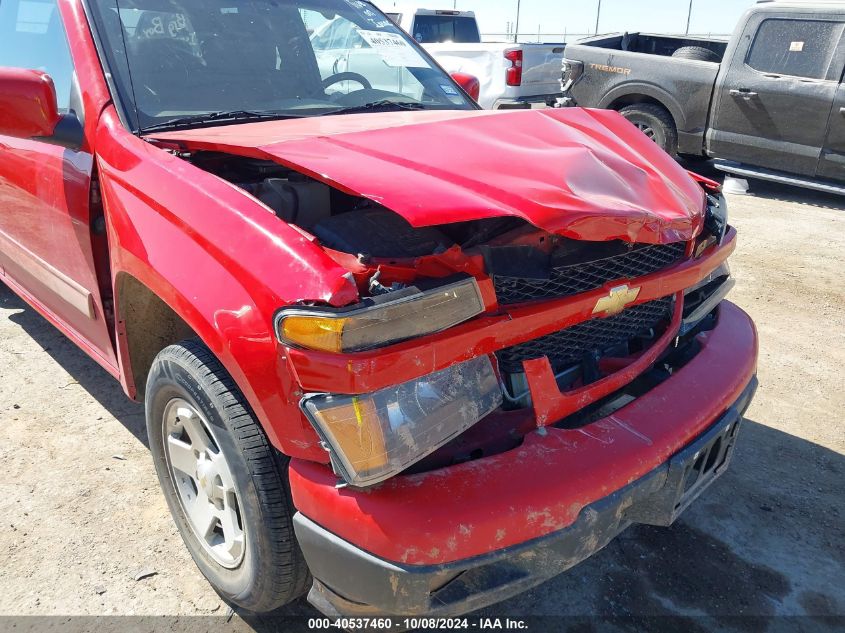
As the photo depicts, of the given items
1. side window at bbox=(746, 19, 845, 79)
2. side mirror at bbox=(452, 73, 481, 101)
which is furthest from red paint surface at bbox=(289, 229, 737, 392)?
side window at bbox=(746, 19, 845, 79)

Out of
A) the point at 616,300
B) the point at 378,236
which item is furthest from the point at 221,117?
the point at 616,300

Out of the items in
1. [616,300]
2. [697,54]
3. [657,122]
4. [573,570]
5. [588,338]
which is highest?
[697,54]

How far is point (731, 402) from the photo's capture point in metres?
2.07

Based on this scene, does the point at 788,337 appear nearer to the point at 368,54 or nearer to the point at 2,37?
the point at 368,54

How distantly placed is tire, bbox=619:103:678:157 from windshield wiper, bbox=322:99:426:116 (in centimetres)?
525

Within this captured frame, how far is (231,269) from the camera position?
166 cm

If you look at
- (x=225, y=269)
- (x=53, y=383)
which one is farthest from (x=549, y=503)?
(x=53, y=383)

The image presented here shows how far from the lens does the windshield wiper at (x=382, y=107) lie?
9.14 ft

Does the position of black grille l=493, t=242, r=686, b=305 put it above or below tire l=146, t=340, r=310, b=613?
above

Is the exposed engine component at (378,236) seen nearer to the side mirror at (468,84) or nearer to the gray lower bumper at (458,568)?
the gray lower bumper at (458,568)

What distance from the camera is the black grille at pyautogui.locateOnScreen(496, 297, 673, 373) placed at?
1800 millimetres

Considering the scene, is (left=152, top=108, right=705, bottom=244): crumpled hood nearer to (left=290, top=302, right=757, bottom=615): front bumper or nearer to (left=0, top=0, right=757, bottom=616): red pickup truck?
(left=0, top=0, right=757, bottom=616): red pickup truck

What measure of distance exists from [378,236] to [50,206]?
154 centimetres

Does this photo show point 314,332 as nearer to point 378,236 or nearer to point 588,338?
point 378,236
